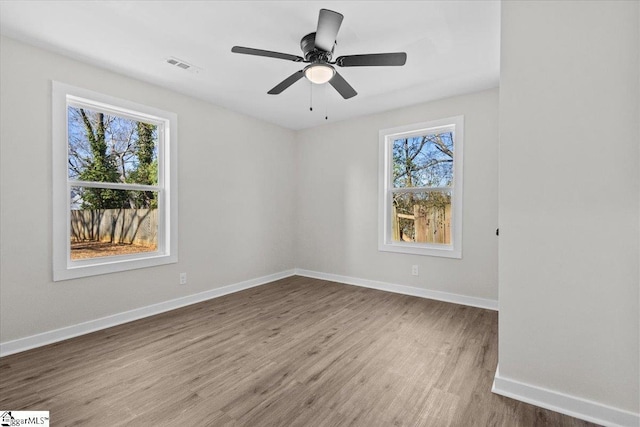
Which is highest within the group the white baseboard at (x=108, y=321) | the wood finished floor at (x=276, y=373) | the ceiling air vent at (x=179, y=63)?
the ceiling air vent at (x=179, y=63)

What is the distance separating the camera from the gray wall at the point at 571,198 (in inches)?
61.7

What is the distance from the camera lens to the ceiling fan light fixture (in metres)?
2.26

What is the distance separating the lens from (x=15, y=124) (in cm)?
245

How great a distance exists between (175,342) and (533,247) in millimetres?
2924

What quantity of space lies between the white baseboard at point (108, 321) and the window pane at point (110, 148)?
144 cm

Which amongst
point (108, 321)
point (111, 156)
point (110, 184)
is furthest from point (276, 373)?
point (111, 156)

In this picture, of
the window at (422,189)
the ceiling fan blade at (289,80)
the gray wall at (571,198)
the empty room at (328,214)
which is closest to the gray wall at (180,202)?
the empty room at (328,214)

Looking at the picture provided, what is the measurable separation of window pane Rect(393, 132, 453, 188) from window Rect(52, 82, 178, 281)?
3036 mm

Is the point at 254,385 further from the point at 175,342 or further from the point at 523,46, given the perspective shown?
the point at 523,46

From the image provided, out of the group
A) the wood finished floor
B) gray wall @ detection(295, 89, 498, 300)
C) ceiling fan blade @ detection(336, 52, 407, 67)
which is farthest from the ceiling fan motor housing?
the wood finished floor

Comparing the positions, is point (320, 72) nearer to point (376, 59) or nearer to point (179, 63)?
Answer: point (376, 59)

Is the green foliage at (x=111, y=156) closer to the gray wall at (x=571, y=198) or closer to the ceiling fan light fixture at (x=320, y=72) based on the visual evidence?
the ceiling fan light fixture at (x=320, y=72)

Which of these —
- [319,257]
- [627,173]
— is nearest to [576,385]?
[627,173]

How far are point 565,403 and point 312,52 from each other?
114 inches
